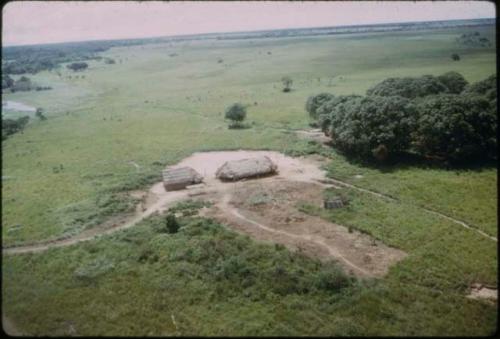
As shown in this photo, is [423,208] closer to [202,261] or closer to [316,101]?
[202,261]

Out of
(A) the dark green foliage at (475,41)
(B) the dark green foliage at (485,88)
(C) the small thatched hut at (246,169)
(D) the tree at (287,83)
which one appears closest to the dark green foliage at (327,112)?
(C) the small thatched hut at (246,169)

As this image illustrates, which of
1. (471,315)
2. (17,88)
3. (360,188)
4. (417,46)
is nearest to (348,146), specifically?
(360,188)

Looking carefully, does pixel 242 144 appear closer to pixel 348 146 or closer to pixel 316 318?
pixel 348 146

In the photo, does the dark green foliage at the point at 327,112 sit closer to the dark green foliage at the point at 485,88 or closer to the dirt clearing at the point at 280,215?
the dirt clearing at the point at 280,215

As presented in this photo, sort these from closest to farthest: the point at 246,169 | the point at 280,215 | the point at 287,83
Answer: the point at 280,215 < the point at 246,169 < the point at 287,83

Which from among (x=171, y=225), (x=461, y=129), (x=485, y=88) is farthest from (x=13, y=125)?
(x=485, y=88)

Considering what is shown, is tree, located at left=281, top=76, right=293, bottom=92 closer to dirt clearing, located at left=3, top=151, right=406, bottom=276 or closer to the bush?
the bush

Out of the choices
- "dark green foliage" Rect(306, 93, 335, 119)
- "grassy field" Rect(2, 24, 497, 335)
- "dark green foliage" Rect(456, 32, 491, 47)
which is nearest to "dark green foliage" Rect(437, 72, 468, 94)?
"dark green foliage" Rect(306, 93, 335, 119)
